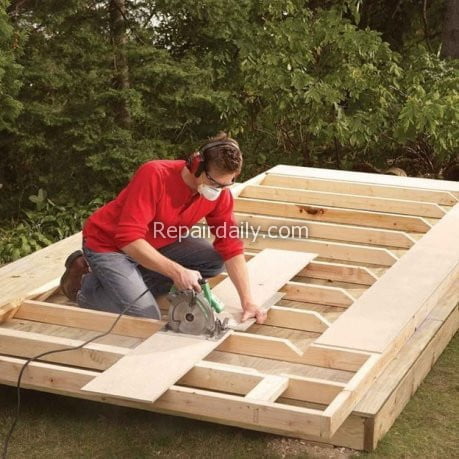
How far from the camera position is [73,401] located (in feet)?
15.9

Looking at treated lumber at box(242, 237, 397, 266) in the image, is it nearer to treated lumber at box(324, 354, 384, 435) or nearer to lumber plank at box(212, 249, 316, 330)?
lumber plank at box(212, 249, 316, 330)

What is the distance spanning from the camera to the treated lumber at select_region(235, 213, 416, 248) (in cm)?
688

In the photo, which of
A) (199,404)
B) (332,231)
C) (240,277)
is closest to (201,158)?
(240,277)

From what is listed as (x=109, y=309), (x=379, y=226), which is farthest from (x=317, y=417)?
(x=379, y=226)

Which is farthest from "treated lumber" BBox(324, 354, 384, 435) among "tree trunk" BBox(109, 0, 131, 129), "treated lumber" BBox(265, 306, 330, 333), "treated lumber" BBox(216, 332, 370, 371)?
"tree trunk" BBox(109, 0, 131, 129)

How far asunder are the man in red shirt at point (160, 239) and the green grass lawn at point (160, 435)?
2.21 ft

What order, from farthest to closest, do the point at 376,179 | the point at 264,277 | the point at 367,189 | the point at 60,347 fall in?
the point at 376,179, the point at 367,189, the point at 264,277, the point at 60,347

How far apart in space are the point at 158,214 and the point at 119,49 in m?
4.14

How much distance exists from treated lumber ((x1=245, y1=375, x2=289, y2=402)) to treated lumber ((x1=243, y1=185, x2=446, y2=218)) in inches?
132

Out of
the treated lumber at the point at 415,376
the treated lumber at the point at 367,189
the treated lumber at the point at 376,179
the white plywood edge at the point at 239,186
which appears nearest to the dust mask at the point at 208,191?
the treated lumber at the point at 415,376

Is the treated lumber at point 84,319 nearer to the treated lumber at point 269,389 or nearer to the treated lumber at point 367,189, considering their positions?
the treated lumber at point 269,389

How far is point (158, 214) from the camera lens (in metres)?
5.13

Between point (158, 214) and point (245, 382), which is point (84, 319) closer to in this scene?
point (158, 214)

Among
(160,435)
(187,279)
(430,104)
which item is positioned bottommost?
(160,435)
